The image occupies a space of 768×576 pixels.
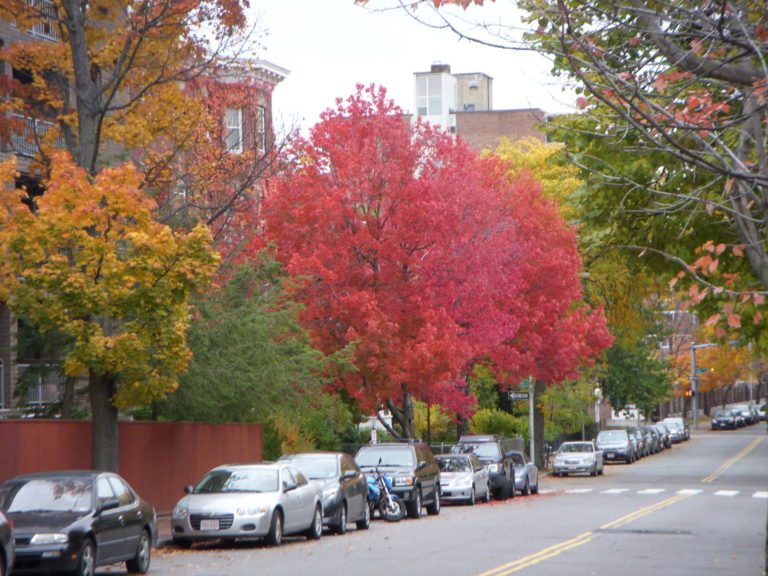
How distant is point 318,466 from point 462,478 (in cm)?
899

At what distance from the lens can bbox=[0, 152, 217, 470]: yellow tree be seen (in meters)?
19.0

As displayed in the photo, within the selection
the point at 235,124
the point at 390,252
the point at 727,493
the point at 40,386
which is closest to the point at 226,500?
the point at 390,252

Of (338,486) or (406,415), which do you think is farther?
(406,415)

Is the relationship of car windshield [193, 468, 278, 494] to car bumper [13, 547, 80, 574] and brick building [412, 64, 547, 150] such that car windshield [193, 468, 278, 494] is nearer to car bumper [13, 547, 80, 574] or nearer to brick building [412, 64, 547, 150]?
car bumper [13, 547, 80, 574]

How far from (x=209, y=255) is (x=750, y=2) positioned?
34.4ft

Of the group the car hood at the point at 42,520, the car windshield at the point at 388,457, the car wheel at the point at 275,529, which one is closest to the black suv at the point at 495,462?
the car windshield at the point at 388,457

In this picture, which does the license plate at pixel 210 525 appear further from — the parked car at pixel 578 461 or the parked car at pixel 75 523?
the parked car at pixel 578 461

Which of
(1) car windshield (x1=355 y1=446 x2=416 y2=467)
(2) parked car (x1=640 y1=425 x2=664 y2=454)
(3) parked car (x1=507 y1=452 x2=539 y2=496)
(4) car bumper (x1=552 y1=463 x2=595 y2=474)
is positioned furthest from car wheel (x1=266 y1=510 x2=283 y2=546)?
(2) parked car (x1=640 y1=425 x2=664 y2=454)

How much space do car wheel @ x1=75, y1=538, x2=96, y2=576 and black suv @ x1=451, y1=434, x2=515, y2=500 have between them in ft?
69.7

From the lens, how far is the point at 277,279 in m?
27.8

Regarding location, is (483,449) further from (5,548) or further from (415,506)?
(5,548)

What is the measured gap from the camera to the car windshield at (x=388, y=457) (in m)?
27.7

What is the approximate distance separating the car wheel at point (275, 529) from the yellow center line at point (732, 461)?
2627 cm

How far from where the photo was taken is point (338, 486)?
22.9 meters
